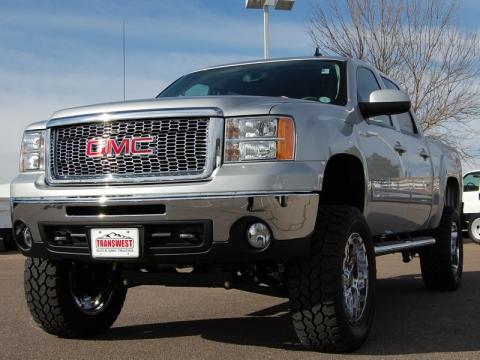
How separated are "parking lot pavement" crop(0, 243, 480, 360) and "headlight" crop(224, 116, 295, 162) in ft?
4.10

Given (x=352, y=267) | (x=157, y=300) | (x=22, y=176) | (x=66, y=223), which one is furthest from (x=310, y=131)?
(x=157, y=300)

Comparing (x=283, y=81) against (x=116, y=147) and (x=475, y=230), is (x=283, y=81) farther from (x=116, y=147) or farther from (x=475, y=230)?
(x=475, y=230)

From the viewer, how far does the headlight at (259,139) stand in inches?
165

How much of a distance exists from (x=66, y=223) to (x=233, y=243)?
1.06 meters

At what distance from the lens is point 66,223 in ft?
14.6

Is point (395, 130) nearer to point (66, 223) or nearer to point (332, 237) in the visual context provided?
point (332, 237)

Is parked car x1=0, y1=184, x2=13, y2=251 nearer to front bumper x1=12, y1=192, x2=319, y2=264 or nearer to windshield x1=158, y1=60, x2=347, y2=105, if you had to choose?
windshield x1=158, y1=60, x2=347, y2=105

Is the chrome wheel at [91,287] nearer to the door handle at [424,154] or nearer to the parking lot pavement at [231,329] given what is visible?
the parking lot pavement at [231,329]

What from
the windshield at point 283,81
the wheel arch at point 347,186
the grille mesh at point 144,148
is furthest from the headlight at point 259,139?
the windshield at point 283,81

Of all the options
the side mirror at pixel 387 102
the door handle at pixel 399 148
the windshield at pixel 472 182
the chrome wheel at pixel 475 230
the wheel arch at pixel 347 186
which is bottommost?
→ the chrome wheel at pixel 475 230

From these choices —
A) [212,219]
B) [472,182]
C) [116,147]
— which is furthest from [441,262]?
[472,182]

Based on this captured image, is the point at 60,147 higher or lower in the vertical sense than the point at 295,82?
lower

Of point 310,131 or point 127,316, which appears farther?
point 127,316

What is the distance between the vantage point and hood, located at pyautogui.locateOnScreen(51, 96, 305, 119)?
4238 millimetres
